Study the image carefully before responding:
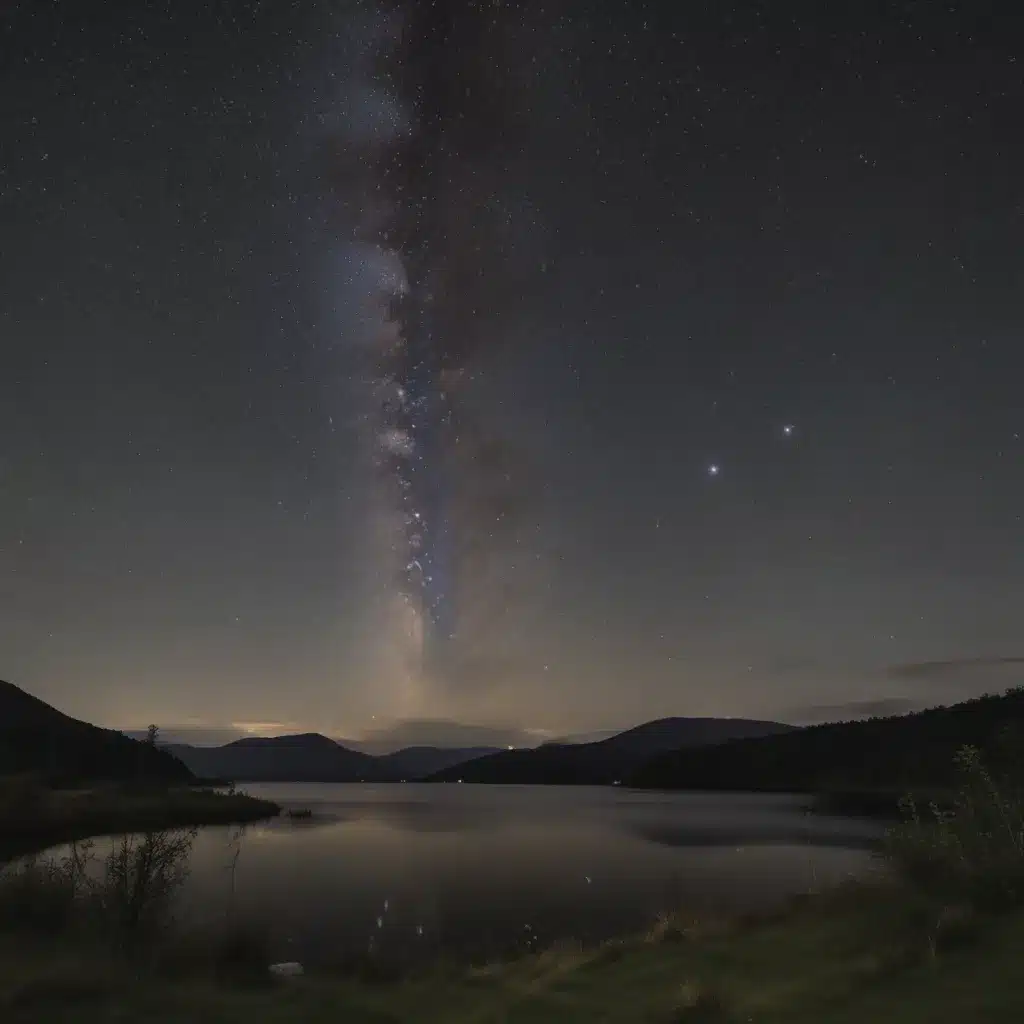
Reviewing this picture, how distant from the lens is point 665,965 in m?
11.6

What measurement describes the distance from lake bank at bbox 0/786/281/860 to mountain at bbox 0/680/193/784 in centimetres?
2268

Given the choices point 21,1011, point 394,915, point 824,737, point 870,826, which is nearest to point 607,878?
point 394,915

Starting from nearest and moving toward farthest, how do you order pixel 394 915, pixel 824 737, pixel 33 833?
pixel 394 915 → pixel 33 833 → pixel 824 737

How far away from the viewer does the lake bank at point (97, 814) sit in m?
45.2

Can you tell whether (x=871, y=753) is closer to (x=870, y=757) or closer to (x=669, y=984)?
(x=870, y=757)

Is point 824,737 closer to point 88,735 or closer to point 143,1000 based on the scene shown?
point 88,735

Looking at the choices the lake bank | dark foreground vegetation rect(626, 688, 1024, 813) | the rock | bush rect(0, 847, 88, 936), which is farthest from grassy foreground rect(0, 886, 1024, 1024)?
dark foreground vegetation rect(626, 688, 1024, 813)

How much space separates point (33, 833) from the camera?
45.8m

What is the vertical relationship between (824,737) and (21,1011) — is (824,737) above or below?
above

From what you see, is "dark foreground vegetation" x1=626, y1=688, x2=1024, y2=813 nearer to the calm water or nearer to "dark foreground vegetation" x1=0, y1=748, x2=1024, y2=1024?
the calm water

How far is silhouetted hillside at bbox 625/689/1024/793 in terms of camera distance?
119m

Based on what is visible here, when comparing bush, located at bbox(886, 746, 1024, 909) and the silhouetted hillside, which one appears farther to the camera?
the silhouetted hillside

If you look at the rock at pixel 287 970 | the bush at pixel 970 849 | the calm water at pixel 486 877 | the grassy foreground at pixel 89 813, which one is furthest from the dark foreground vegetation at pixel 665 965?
the grassy foreground at pixel 89 813

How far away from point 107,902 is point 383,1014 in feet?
23.3
